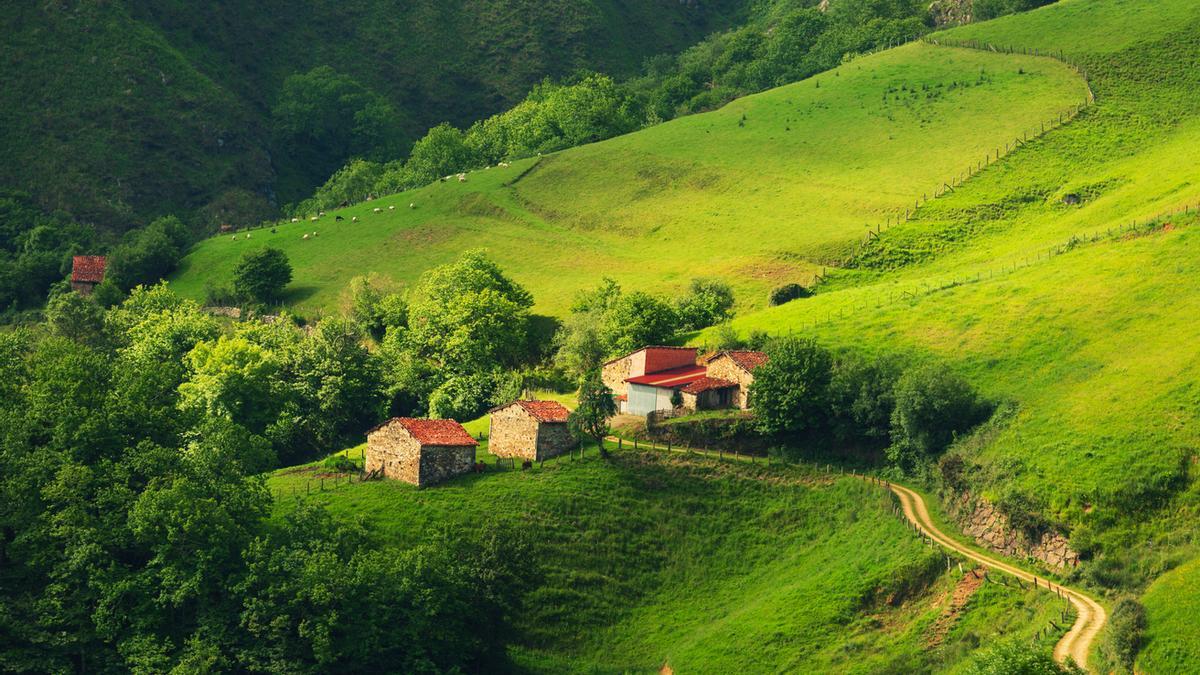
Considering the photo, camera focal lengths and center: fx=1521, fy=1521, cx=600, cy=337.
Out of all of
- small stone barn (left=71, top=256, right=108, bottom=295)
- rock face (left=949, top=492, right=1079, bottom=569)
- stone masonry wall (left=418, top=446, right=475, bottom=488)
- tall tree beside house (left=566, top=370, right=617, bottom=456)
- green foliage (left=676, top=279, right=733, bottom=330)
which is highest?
small stone barn (left=71, top=256, right=108, bottom=295)

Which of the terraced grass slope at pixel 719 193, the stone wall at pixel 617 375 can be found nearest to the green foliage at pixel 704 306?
the terraced grass slope at pixel 719 193

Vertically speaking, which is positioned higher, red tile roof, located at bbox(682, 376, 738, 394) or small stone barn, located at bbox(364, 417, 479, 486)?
red tile roof, located at bbox(682, 376, 738, 394)

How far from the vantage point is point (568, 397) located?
4309 inches

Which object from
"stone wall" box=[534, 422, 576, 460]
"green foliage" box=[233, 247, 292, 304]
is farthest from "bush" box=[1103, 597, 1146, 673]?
"green foliage" box=[233, 247, 292, 304]

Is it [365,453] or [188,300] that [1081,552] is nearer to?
[365,453]

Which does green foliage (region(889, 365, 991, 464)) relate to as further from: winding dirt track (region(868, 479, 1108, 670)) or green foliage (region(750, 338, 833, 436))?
green foliage (region(750, 338, 833, 436))

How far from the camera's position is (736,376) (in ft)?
331

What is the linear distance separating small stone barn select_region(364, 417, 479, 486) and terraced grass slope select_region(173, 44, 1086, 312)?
40.5m

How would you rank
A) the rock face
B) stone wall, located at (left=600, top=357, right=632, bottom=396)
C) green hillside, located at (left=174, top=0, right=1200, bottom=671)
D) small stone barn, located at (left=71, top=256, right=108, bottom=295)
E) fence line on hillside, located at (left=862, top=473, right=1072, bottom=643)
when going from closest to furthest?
fence line on hillside, located at (left=862, top=473, right=1072, bottom=643) → the rock face → green hillside, located at (left=174, top=0, right=1200, bottom=671) → stone wall, located at (left=600, top=357, right=632, bottom=396) → small stone barn, located at (left=71, top=256, right=108, bottom=295)

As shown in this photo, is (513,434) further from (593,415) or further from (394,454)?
(394,454)

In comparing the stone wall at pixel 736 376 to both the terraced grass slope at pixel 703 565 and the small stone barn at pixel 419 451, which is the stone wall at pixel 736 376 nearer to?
the terraced grass slope at pixel 703 565

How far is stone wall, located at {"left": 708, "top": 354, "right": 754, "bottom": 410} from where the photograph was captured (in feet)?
327

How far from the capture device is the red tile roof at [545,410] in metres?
94.9

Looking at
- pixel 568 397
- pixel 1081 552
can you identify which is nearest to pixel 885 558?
pixel 1081 552
